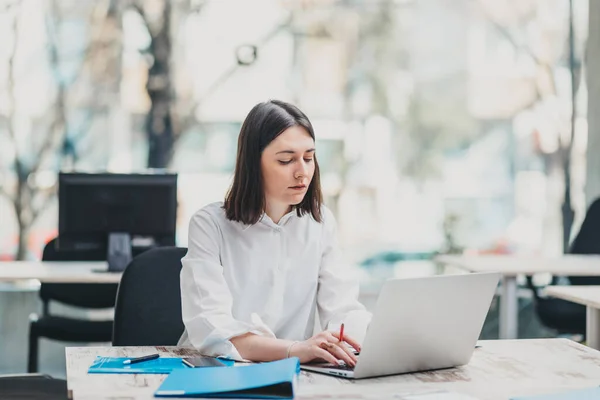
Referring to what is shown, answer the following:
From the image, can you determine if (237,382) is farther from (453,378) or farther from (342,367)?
(453,378)

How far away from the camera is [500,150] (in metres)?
5.75

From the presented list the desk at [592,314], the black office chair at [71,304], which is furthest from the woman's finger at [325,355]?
the black office chair at [71,304]

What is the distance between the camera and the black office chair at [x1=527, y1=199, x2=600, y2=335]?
475 cm

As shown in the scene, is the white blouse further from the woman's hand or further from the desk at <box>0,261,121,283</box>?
the desk at <box>0,261,121,283</box>

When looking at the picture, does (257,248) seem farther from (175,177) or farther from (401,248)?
(401,248)

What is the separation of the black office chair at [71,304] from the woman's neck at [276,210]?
216 centimetres

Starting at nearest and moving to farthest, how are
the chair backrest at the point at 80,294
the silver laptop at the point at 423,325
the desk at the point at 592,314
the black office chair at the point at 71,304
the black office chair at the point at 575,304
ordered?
1. the silver laptop at the point at 423,325
2. the desk at the point at 592,314
3. the black office chair at the point at 71,304
4. the black office chair at the point at 575,304
5. the chair backrest at the point at 80,294

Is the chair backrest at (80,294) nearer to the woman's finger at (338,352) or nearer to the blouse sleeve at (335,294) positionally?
the blouse sleeve at (335,294)

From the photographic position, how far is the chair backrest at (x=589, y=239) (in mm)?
4953

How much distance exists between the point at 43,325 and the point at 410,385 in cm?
310

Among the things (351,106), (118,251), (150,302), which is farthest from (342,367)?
(351,106)

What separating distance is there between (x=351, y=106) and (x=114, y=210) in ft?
6.45

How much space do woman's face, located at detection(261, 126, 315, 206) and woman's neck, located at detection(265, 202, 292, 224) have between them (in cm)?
9

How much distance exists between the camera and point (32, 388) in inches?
108
